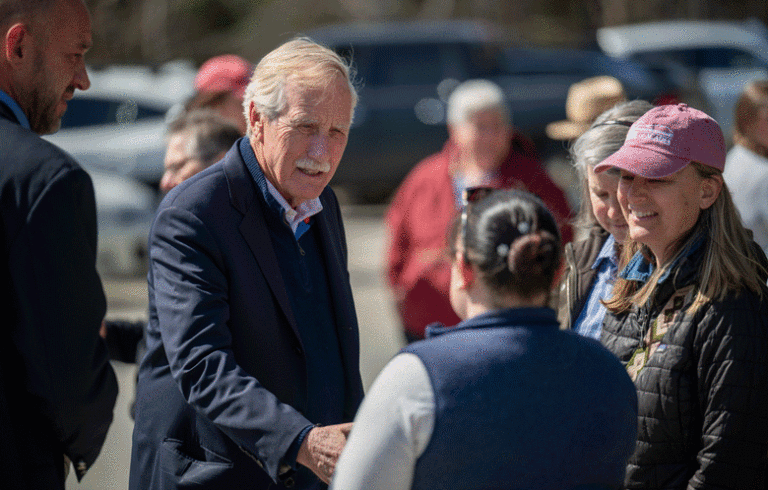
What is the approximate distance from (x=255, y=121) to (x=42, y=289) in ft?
2.47

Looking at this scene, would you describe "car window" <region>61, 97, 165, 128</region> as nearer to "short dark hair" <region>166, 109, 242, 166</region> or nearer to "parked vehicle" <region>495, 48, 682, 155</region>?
"parked vehicle" <region>495, 48, 682, 155</region>

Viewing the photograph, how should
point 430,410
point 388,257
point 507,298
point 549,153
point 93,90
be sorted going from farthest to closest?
1. point 549,153
2. point 93,90
3. point 388,257
4. point 507,298
5. point 430,410

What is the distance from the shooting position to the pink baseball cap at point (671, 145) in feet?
7.56

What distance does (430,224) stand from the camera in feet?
15.1

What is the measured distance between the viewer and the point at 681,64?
582 inches

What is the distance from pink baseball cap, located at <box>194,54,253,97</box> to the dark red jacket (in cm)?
109

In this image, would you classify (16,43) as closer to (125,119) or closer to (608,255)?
(608,255)

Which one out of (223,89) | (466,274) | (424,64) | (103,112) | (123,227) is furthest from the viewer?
(424,64)

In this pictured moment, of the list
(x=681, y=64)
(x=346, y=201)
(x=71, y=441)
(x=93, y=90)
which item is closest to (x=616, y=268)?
(x=71, y=441)

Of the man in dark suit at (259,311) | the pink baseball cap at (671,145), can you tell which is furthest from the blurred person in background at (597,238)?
the man in dark suit at (259,311)

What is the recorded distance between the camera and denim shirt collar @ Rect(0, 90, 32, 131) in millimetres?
2285

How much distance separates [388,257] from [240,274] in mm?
2581

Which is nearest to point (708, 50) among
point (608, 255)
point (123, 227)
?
point (123, 227)

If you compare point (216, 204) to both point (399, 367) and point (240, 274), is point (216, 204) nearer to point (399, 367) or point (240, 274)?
point (240, 274)
